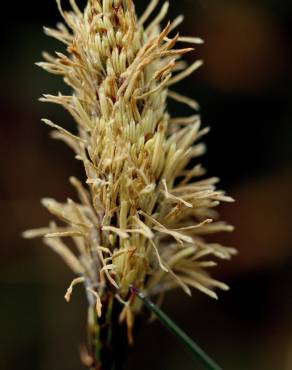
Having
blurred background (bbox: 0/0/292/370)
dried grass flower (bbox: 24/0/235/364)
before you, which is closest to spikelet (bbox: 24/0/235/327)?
dried grass flower (bbox: 24/0/235/364)

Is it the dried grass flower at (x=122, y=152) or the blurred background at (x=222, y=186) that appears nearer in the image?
the dried grass flower at (x=122, y=152)

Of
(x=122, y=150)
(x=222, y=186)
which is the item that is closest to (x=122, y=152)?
(x=122, y=150)

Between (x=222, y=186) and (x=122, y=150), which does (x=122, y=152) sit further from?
(x=222, y=186)

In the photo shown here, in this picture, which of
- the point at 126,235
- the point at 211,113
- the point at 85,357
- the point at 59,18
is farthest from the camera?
the point at 211,113

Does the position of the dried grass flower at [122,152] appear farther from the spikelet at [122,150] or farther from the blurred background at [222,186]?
the blurred background at [222,186]

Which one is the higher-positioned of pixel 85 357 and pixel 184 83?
pixel 184 83

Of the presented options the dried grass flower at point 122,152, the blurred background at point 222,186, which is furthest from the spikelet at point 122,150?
the blurred background at point 222,186

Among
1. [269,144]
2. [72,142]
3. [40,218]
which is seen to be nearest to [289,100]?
[269,144]

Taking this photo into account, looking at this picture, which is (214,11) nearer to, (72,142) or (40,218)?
(40,218)
